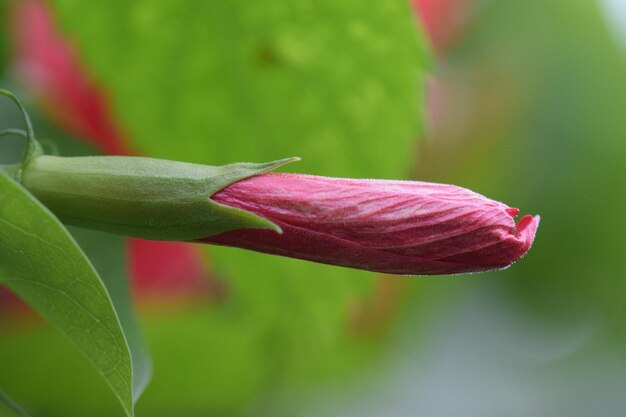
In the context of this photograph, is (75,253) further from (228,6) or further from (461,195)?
(228,6)

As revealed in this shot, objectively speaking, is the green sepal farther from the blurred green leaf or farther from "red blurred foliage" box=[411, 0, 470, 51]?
"red blurred foliage" box=[411, 0, 470, 51]

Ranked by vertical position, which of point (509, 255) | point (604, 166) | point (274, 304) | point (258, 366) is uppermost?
point (509, 255)

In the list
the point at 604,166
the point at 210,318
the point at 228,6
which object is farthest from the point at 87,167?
the point at 604,166

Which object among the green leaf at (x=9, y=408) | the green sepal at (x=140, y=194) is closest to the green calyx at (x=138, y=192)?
the green sepal at (x=140, y=194)

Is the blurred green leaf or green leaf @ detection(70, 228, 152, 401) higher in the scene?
the blurred green leaf

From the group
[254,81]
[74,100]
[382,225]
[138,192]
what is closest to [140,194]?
[138,192]

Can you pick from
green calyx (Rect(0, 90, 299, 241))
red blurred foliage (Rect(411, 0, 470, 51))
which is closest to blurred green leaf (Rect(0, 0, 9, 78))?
green calyx (Rect(0, 90, 299, 241))
